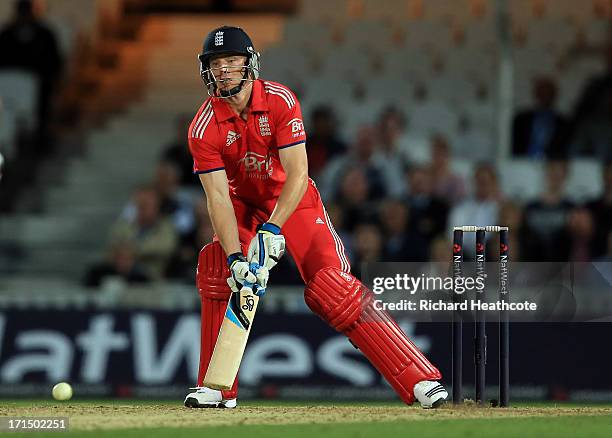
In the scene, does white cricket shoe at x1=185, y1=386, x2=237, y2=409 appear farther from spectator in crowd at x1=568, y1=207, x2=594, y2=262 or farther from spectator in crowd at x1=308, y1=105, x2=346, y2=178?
spectator in crowd at x1=308, y1=105, x2=346, y2=178

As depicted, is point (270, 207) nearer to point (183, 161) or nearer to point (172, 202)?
point (172, 202)

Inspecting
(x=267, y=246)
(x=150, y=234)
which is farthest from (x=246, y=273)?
(x=150, y=234)

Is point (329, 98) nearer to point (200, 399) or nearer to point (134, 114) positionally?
point (134, 114)

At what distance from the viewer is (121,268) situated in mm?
11227

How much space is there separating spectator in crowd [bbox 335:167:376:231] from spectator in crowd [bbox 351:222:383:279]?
Answer: 40 centimetres

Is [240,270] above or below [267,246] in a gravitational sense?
below

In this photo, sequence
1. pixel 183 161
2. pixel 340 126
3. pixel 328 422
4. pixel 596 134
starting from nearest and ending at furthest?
1. pixel 328 422
2. pixel 183 161
3. pixel 596 134
4. pixel 340 126

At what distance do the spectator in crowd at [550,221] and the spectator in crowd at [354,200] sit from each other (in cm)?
133

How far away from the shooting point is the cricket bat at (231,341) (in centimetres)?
706

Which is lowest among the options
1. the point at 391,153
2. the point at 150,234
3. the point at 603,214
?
the point at 150,234

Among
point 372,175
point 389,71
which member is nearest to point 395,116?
point 372,175

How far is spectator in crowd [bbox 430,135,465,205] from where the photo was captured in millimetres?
11859

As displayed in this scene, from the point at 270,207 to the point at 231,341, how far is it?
79 cm

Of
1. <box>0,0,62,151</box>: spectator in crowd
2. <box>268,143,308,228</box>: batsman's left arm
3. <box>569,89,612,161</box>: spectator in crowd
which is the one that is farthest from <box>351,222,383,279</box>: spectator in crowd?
<box>0,0,62,151</box>: spectator in crowd
